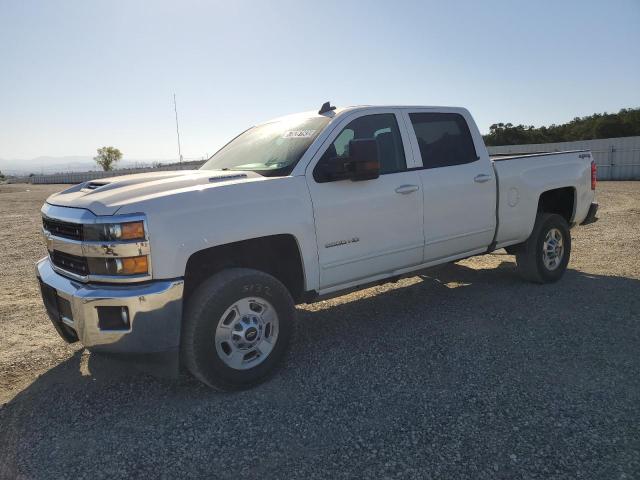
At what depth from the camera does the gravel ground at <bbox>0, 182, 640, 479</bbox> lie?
267cm

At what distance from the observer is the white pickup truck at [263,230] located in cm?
310

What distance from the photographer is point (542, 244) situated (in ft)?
18.9

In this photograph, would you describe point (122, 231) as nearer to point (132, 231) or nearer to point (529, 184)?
point (132, 231)

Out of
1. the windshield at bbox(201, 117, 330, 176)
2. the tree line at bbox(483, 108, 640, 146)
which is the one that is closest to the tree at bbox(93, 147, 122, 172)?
the tree line at bbox(483, 108, 640, 146)

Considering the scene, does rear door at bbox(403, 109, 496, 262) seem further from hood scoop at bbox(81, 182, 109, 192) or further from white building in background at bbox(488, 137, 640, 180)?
white building in background at bbox(488, 137, 640, 180)

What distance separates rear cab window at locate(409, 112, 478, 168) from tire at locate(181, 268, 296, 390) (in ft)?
6.64

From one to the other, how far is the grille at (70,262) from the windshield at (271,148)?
1.45 meters

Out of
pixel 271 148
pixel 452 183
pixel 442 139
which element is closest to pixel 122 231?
pixel 271 148

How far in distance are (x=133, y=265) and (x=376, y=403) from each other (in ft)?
5.88

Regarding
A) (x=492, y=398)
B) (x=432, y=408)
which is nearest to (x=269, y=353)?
(x=432, y=408)

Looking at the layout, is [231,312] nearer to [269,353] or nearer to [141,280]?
[269,353]

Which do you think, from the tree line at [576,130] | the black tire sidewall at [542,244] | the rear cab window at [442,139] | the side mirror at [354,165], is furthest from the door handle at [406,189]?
the tree line at [576,130]

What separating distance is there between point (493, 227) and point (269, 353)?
2837 mm

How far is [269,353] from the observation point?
363cm
